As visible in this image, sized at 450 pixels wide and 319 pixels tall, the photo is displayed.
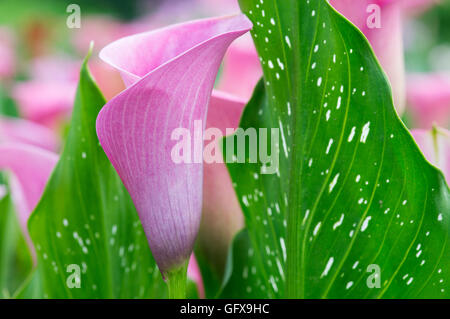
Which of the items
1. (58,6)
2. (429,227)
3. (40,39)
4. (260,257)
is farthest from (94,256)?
(58,6)

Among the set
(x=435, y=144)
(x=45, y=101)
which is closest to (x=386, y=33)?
(x=435, y=144)

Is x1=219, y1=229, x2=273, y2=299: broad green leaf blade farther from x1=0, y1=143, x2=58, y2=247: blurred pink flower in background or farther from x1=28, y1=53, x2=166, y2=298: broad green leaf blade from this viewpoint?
x1=0, y1=143, x2=58, y2=247: blurred pink flower in background

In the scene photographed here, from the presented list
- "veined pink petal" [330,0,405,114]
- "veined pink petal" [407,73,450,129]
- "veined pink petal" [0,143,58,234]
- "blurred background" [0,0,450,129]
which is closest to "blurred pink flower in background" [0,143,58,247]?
"veined pink petal" [0,143,58,234]

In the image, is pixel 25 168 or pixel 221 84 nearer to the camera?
pixel 25 168

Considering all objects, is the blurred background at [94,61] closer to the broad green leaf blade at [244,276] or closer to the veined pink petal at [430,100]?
the veined pink petal at [430,100]

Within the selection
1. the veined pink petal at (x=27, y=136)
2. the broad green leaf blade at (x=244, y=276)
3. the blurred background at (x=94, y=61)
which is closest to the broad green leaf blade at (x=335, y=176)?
the broad green leaf blade at (x=244, y=276)

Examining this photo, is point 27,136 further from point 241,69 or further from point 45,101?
point 241,69

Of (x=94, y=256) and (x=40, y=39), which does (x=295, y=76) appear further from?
(x=40, y=39)
